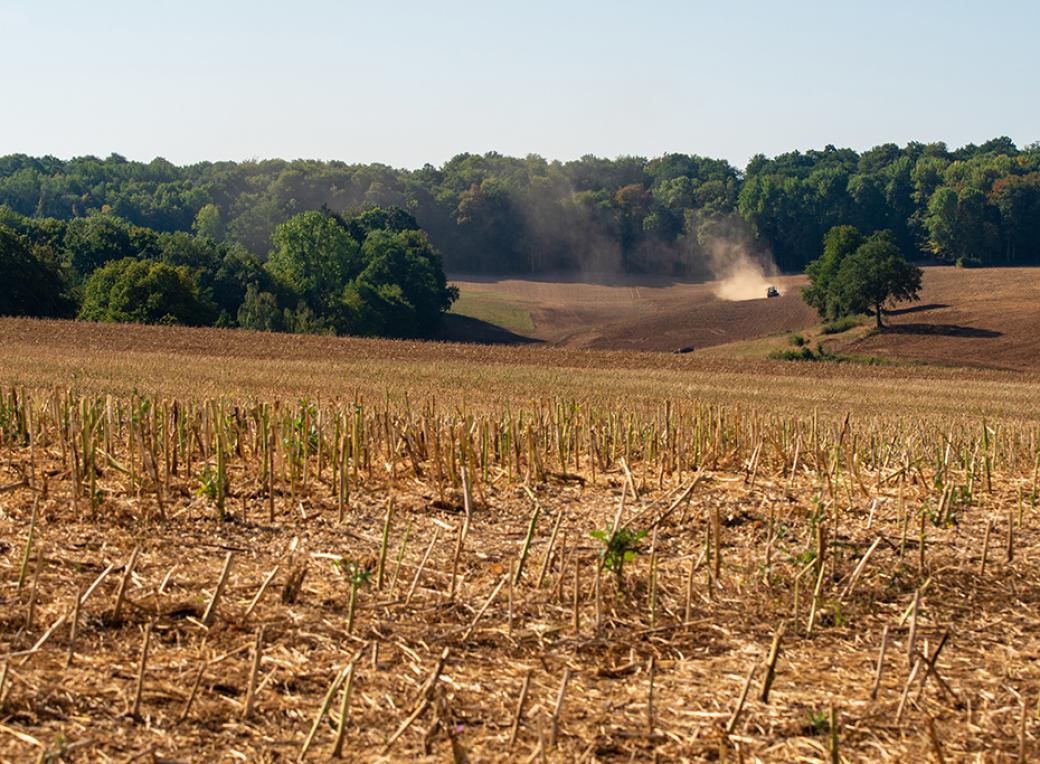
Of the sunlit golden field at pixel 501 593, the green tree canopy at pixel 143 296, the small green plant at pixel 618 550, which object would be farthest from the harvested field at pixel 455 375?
the small green plant at pixel 618 550

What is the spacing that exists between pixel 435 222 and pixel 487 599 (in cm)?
14444

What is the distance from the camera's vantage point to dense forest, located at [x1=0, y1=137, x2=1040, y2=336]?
83938 mm

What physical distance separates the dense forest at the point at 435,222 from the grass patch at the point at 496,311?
5.08 meters

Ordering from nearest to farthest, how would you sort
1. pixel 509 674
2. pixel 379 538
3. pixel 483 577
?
pixel 509 674 < pixel 483 577 < pixel 379 538

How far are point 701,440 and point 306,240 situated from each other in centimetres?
8927

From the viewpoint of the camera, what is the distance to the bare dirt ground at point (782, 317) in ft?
244

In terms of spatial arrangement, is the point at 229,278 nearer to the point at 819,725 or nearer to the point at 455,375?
the point at 455,375

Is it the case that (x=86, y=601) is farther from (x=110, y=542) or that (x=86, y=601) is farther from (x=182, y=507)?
(x=182, y=507)

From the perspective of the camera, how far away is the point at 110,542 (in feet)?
24.7

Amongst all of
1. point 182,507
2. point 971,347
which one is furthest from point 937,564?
point 971,347

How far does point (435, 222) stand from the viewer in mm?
149500

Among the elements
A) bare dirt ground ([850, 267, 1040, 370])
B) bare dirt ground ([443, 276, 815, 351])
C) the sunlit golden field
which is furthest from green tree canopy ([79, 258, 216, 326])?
the sunlit golden field

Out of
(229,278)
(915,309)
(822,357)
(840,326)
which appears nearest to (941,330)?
(840,326)

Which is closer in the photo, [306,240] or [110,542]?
[110,542]
